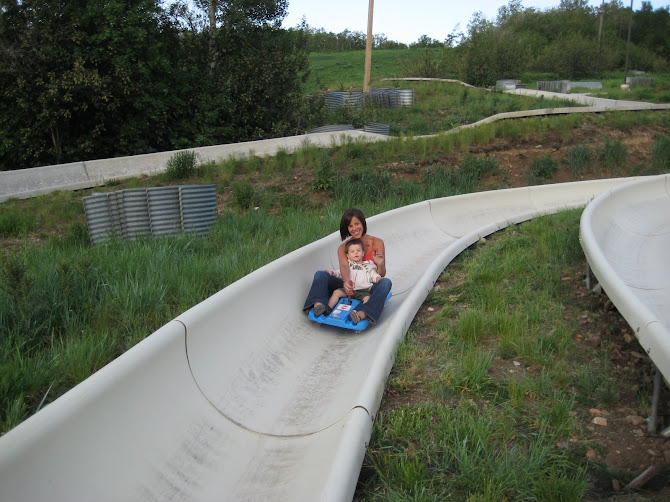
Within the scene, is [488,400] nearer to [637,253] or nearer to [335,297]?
[335,297]

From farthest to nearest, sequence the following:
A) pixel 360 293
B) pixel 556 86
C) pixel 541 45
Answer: pixel 541 45 → pixel 556 86 → pixel 360 293

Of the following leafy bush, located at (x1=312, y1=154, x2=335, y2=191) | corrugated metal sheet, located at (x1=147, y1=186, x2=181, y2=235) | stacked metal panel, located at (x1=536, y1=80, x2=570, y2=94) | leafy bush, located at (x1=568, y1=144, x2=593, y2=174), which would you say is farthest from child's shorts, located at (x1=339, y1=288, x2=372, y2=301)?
stacked metal panel, located at (x1=536, y1=80, x2=570, y2=94)

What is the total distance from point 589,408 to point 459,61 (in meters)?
35.6

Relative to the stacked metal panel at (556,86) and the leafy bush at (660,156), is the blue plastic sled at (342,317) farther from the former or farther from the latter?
the stacked metal panel at (556,86)

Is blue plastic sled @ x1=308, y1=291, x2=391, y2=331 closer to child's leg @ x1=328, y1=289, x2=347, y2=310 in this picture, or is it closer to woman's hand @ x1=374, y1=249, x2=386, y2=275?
child's leg @ x1=328, y1=289, x2=347, y2=310

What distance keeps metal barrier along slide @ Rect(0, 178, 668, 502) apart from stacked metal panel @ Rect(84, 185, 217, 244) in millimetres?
2902

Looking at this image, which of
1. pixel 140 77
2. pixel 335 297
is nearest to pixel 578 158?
pixel 335 297

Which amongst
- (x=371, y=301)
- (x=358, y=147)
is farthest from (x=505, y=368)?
(x=358, y=147)

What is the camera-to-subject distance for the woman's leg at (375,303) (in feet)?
→ 17.0

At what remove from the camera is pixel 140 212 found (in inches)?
316

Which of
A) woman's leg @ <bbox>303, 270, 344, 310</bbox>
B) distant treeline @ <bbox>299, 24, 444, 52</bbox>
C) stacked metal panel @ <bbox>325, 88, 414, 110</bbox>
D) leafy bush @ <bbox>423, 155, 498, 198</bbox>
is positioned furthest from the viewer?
distant treeline @ <bbox>299, 24, 444, 52</bbox>

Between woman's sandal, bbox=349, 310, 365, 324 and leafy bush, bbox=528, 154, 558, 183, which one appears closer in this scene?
woman's sandal, bbox=349, 310, 365, 324

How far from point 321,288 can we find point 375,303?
0.53 metres

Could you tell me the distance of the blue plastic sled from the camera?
5.13m
